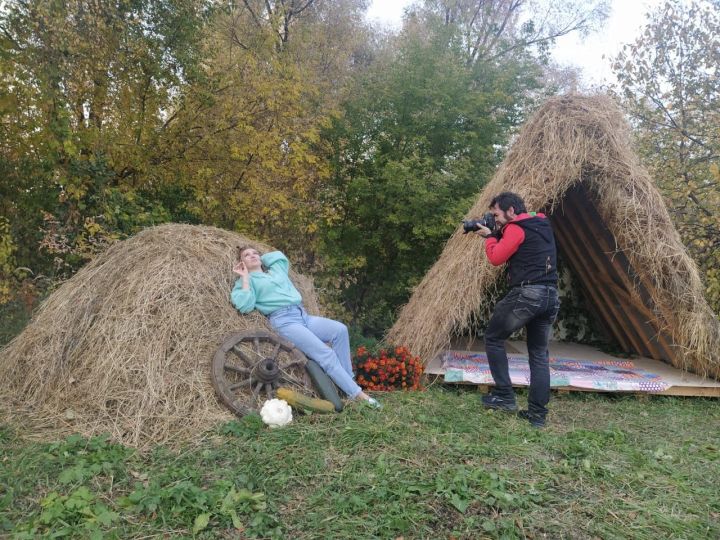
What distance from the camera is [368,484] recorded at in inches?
111

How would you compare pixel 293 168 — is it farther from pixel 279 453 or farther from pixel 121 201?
pixel 279 453

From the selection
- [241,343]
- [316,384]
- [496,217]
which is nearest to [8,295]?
[241,343]

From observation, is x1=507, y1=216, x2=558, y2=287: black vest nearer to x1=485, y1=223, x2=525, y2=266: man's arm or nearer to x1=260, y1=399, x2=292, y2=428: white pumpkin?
x1=485, y1=223, x2=525, y2=266: man's arm

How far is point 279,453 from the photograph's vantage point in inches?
125

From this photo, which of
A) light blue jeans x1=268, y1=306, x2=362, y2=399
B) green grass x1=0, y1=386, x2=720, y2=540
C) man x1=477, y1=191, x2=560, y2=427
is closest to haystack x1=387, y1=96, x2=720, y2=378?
Answer: man x1=477, y1=191, x2=560, y2=427

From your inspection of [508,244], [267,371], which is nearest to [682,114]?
[508,244]

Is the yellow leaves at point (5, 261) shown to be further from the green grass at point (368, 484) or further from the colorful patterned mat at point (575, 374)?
the colorful patterned mat at point (575, 374)

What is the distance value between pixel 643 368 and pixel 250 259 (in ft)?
14.6

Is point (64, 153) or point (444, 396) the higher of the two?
point (64, 153)

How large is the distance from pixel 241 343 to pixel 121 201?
2.78 m

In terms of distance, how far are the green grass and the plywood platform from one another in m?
1.35

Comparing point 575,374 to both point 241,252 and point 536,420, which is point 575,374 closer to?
point 536,420

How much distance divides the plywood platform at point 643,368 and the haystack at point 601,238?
0.14 m

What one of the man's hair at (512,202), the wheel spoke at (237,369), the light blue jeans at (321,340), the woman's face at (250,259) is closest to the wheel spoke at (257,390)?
the wheel spoke at (237,369)
